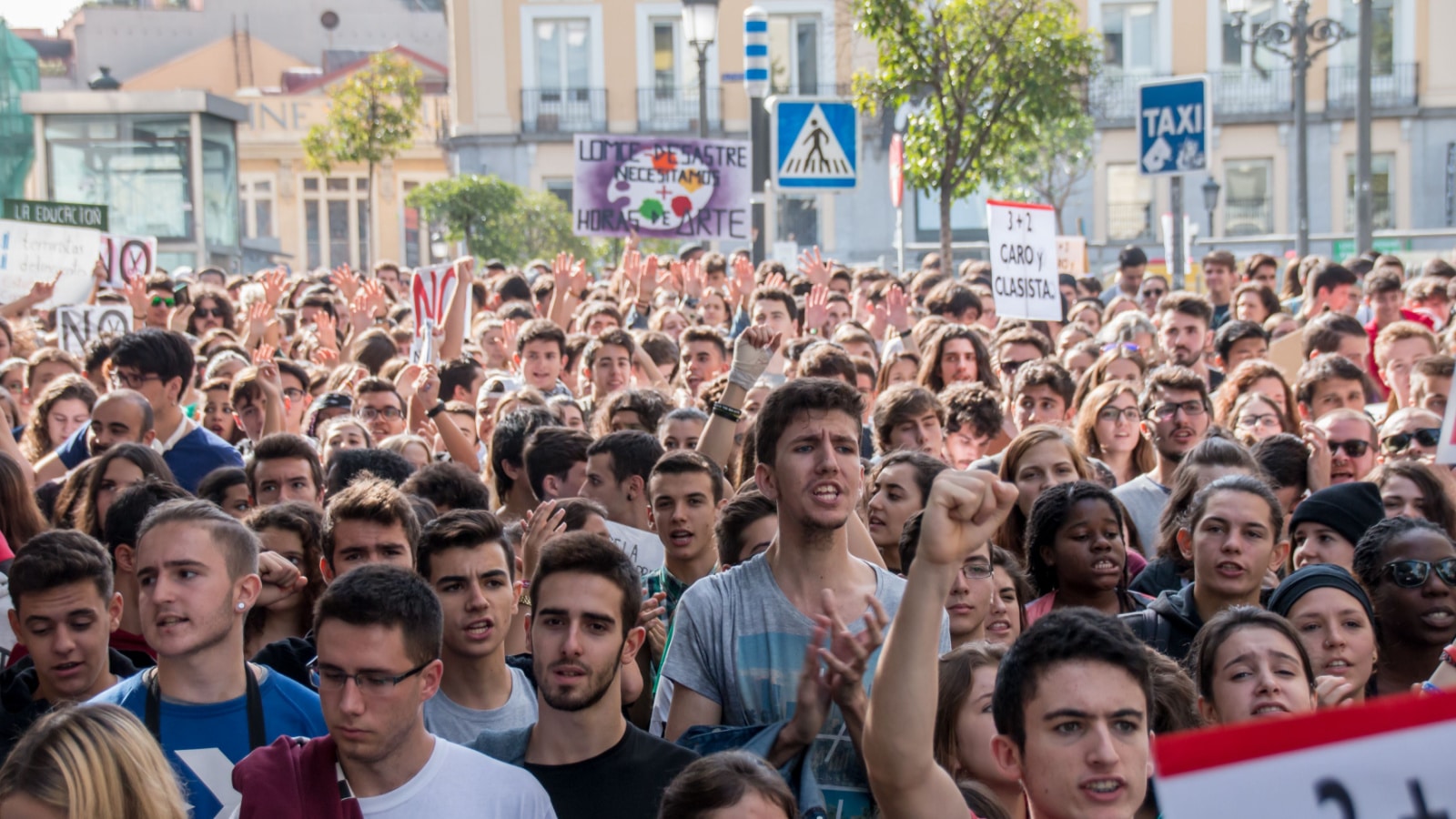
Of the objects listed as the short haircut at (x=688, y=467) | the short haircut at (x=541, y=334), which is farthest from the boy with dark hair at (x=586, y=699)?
the short haircut at (x=541, y=334)

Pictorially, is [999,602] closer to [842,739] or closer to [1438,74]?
[842,739]

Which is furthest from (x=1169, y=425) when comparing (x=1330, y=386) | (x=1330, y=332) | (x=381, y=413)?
(x=381, y=413)

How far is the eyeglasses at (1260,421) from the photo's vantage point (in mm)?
7629

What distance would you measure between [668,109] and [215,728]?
4033 centimetres

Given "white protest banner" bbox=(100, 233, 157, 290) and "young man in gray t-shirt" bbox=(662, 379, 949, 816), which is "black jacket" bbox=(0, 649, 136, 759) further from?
"white protest banner" bbox=(100, 233, 157, 290)

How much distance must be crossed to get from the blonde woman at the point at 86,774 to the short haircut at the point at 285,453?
3079 millimetres

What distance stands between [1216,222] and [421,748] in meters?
41.5

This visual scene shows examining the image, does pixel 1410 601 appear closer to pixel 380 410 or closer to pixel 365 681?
pixel 365 681

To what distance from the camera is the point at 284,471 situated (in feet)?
21.3

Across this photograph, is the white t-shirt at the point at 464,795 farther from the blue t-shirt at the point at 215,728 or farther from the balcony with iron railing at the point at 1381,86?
the balcony with iron railing at the point at 1381,86

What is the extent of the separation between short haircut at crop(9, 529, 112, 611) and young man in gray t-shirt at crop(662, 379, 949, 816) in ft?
5.46

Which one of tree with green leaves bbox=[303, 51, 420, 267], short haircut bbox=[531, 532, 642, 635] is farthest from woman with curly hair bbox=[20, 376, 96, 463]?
tree with green leaves bbox=[303, 51, 420, 267]

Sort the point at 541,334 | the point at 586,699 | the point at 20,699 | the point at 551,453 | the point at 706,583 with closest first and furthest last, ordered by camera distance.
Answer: the point at 586,699 < the point at 706,583 < the point at 20,699 < the point at 551,453 < the point at 541,334

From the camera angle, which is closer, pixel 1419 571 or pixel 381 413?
pixel 1419 571
